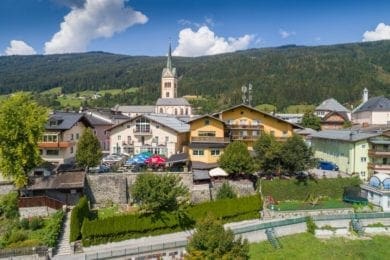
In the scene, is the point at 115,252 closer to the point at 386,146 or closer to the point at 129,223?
the point at 129,223

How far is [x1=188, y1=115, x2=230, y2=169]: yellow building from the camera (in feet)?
176

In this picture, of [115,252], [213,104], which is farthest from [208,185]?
[213,104]

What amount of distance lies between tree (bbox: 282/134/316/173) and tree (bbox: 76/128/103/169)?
21275 millimetres

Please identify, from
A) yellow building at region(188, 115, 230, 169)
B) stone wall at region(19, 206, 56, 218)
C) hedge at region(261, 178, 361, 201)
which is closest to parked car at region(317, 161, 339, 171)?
hedge at region(261, 178, 361, 201)

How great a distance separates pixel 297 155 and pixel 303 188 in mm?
3833

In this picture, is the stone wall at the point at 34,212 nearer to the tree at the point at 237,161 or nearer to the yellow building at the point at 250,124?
the tree at the point at 237,161

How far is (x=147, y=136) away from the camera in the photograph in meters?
61.0

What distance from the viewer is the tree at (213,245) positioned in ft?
96.0

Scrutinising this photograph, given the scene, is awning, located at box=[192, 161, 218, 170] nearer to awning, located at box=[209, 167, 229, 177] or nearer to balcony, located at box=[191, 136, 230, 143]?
awning, located at box=[209, 167, 229, 177]

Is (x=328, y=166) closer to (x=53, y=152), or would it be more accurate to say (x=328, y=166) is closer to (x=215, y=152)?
(x=215, y=152)

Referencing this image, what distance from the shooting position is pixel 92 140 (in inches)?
1892

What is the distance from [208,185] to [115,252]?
15.0m

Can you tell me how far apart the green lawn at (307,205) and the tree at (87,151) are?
20.9 meters

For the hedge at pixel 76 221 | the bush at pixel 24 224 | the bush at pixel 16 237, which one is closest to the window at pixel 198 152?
the hedge at pixel 76 221
